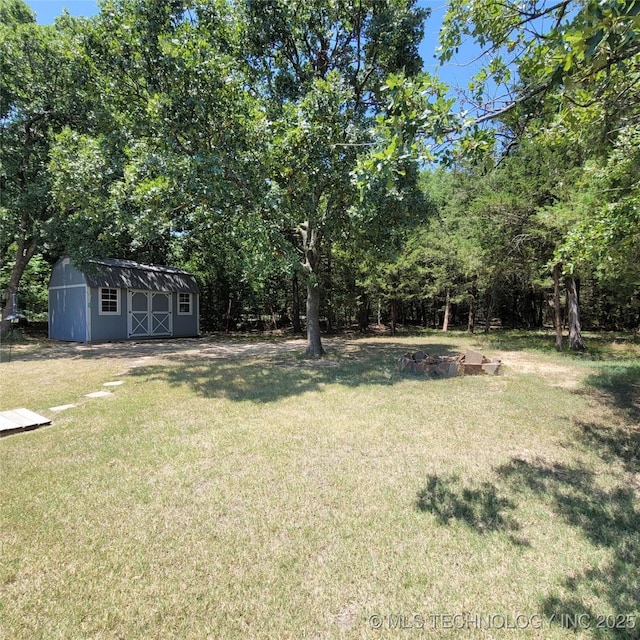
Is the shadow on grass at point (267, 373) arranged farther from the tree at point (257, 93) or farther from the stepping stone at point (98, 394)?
the tree at point (257, 93)

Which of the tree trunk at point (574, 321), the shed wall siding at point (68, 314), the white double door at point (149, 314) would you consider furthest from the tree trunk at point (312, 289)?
the shed wall siding at point (68, 314)

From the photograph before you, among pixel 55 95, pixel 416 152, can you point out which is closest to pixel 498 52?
pixel 416 152

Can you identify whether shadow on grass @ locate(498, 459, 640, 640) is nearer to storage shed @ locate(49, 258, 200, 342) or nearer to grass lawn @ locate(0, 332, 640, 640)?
grass lawn @ locate(0, 332, 640, 640)

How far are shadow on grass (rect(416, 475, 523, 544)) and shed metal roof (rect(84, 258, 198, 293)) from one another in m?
12.9

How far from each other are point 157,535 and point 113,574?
34cm

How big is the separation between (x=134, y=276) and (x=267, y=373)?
968cm

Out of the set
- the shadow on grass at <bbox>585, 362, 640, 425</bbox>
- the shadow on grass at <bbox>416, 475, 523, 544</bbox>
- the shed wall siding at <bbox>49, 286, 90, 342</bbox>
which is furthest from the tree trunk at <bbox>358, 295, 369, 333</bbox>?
the shadow on grass at <bbox>416, 475, 523, 544</bbox>

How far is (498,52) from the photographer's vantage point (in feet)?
12.8

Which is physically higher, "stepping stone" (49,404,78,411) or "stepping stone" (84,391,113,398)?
"stepping stone" (84,391,113,398)

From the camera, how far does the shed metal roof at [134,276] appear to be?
514 inches

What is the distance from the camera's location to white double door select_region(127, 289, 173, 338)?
47.8 ft

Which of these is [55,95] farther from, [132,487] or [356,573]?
[356,573]

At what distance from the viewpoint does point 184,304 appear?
53.6 feet

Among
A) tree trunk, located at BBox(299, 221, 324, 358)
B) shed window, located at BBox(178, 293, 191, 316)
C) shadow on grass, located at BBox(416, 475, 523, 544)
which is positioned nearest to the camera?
shadow on grass, located at BBox(416, 475, 523, 544)
